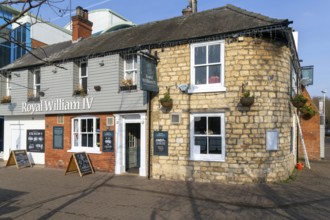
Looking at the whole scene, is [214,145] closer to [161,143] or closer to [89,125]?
[161,143]

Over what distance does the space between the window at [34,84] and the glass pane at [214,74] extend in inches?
368

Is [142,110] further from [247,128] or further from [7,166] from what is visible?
[7,166]

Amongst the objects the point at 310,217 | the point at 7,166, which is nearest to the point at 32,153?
the point at 7,166

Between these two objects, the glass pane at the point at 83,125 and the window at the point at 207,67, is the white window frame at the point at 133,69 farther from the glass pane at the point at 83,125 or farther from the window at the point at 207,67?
the glass pane at the point at 83,125

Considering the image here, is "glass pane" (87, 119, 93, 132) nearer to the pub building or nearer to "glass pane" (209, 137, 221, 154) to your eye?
the pub building

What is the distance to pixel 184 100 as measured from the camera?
445 inches

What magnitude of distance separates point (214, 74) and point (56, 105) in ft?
25.9

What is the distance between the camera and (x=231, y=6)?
41.9 ft

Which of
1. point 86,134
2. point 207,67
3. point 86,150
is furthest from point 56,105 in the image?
point 207,67

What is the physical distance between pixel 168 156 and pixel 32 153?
8.55 metres

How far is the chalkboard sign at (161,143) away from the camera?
11556mm

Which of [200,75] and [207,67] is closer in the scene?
[207,67]

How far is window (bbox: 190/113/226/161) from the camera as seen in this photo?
1073 centimetres

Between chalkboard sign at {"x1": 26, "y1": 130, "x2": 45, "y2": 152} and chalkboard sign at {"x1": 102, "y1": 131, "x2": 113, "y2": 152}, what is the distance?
4363 mm
